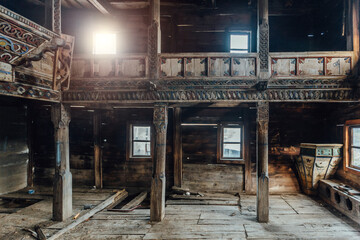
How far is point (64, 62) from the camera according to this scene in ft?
18.9

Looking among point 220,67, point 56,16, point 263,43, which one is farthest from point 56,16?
point 263,43

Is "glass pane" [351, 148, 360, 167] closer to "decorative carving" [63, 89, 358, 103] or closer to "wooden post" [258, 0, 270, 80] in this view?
"decorative carving" [63, 89, 358, 103]

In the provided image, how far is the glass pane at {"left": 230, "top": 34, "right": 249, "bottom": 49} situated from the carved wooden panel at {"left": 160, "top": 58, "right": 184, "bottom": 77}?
11.9ft

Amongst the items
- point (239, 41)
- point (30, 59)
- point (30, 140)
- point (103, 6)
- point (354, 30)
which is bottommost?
point (30, 140)

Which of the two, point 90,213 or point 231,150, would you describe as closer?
point 90,213

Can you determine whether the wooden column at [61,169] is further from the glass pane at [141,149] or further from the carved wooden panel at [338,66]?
the carved wooden panel at [338,66]

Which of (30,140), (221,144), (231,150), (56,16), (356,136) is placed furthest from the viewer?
(30,140)

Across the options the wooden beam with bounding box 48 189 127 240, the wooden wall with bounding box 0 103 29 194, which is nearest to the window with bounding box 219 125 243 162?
the wooden beam with bounding box 48 189 127 240

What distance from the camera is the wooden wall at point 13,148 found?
8.59m

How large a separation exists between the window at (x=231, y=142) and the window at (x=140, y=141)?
10.8 feet

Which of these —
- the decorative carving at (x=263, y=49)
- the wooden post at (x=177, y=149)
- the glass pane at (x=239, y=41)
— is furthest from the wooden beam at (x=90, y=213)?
the glass pane at (x=239, y=41)

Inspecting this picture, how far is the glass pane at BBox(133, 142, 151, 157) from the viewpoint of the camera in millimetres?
9523

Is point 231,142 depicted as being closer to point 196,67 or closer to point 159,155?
point 159,155

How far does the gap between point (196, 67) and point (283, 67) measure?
2620 millimetres
